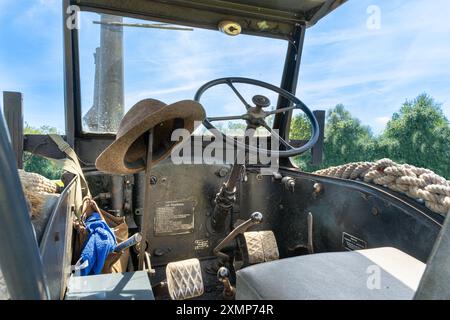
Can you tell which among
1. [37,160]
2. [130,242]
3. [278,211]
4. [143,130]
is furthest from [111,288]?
[37,160]

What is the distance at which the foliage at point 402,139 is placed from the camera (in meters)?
18.3

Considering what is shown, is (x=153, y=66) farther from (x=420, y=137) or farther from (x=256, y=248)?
(x=420, y=137)

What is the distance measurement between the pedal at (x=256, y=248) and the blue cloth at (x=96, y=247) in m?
0.83

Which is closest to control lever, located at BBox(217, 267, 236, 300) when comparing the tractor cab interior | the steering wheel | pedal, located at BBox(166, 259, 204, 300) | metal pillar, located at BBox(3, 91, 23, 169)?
the tractor cab interior

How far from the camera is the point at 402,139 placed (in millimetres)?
19422

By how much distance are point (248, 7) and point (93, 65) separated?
955mm

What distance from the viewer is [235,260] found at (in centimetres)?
201

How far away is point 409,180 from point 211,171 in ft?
3.76

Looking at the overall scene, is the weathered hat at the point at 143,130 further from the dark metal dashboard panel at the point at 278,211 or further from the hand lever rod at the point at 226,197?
the dark metal dashboard panel at the point at 278,211

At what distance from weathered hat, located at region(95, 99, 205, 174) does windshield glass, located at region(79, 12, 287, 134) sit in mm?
665

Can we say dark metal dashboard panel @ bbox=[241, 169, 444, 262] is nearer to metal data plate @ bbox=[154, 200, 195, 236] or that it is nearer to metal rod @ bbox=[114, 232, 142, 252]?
metal data plate @ bbox=[154, 200, 195, 236]

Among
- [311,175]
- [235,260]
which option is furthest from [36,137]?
[311,175]

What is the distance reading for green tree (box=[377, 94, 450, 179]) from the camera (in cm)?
1808

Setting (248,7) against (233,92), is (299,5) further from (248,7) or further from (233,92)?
(233,92)
